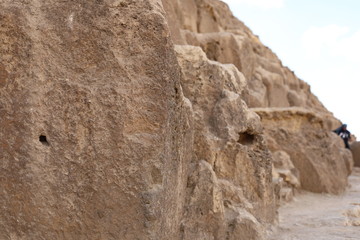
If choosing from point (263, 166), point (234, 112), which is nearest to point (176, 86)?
point (234, 112)

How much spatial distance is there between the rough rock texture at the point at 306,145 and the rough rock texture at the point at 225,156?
249cm

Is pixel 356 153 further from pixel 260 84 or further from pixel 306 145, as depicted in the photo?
pixel 306 145

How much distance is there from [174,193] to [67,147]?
68 cm

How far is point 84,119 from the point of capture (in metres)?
2.08

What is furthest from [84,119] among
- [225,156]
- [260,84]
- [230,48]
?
[260,84]

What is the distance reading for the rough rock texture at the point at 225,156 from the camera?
2.94 meters

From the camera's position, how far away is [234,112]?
351 cm

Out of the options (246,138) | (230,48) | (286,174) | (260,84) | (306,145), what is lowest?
(286,174)

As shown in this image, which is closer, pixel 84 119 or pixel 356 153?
pixel 84 119

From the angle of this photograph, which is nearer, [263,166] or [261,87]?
[263,166]

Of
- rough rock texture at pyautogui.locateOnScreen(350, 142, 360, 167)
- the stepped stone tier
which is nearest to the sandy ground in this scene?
the stepped stone tier

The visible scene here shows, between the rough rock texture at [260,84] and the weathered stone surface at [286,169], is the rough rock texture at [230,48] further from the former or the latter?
the weathered stone surface at [286,169]

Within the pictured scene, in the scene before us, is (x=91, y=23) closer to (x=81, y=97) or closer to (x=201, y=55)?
(x=81, y=97)

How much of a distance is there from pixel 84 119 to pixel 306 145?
15.9ft
